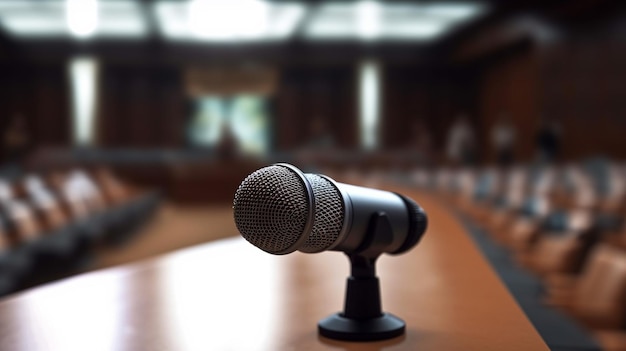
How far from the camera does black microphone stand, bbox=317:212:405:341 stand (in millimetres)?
930

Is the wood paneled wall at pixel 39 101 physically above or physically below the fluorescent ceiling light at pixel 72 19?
below

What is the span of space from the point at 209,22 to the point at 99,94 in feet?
12.9

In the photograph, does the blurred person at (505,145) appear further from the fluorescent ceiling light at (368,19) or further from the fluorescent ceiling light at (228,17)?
the fluorescent ceiling light at (228,17)

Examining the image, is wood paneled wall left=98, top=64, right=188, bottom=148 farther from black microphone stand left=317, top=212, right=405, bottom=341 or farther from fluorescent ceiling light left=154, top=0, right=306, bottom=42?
black microphone stand left=317, top=212, right=405, bottom=341

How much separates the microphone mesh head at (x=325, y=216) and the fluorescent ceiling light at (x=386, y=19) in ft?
32.6

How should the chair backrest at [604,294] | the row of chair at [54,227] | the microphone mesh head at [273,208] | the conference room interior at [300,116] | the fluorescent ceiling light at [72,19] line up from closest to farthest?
the microphone mesh head at [273,208] < the chair backrest at [604,294] < the row of chair at [54,227] < the conference room interior at [300,116] < the fluorescent ceiling light at [72,19]

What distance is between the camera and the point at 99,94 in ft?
48.0

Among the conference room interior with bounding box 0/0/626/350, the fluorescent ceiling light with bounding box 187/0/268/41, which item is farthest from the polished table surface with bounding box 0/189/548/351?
the fluorescent ceiling light with bounding box 187/0/268/41

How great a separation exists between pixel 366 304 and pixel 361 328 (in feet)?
0.12

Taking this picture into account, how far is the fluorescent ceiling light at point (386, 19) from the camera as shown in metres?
10.9

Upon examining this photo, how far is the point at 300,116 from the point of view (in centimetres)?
1548

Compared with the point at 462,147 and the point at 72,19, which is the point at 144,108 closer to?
the point at 72,19

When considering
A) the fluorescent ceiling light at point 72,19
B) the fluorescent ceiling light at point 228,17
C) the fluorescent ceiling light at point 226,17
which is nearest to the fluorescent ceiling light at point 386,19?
the fluorescent ceiling light at point 228,17

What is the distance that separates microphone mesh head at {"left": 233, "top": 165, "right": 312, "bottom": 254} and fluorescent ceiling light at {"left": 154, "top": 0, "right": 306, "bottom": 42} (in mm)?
10073
